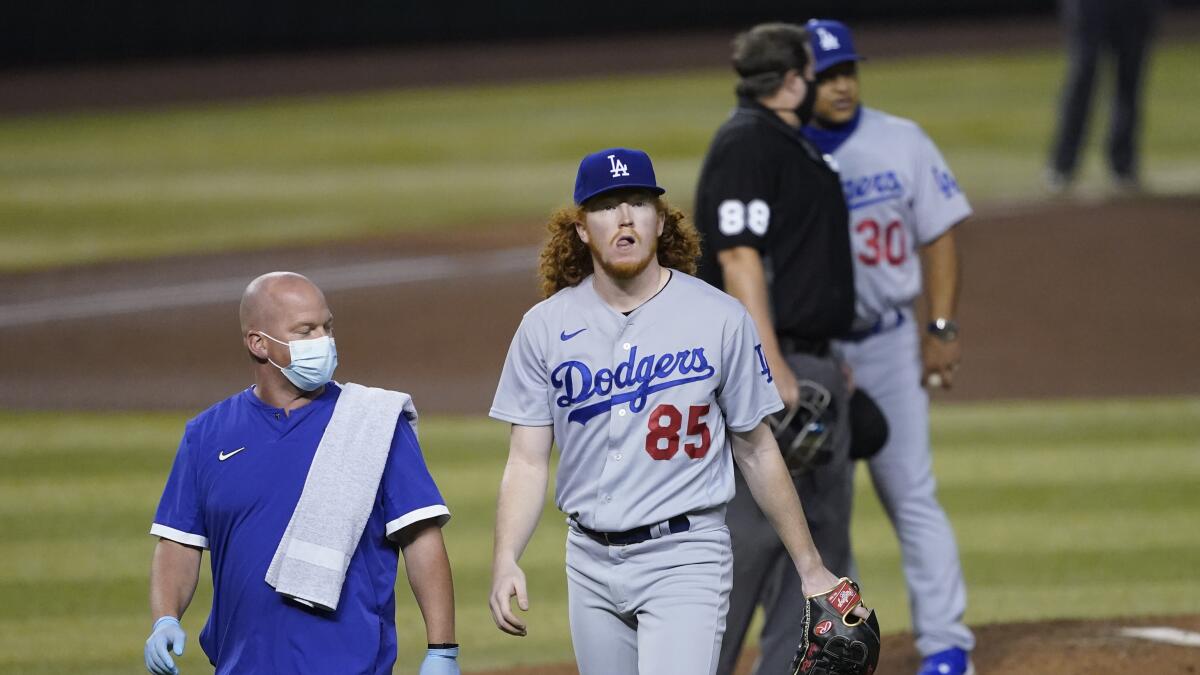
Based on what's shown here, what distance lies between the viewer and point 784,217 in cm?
495

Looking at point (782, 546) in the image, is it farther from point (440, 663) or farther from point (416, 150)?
point (416, 150)

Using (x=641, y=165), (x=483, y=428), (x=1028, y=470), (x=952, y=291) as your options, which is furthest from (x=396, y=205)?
(x=641, y=165)

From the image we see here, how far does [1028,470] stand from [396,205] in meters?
10.2

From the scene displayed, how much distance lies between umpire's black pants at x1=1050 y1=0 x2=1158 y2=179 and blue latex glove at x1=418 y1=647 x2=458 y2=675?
11524 millimetres

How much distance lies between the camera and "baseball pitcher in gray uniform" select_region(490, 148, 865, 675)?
3.74 meters

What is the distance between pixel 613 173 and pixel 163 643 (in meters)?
1.33

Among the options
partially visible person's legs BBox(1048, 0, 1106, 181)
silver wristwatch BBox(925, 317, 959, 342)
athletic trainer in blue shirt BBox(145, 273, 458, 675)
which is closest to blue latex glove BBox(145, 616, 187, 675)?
athletic trainer in blue shirt BBox(145, 273, 458, 675)

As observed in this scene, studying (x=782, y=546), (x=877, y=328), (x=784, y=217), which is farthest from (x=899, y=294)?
(x=782, y=546)

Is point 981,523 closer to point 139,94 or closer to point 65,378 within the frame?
point 65,378

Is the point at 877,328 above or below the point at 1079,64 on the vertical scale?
below

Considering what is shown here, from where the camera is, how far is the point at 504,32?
24734mm

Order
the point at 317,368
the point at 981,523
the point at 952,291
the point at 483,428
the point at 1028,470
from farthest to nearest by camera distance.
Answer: the point at 483,428 → the point at 1028,470 → the point at 981,523 → the point at 952,291 → the point at 317,368

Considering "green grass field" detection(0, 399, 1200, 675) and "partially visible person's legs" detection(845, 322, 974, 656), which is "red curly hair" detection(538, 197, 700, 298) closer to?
"partially visible person's legs" detection(845, 322, 974, 656)

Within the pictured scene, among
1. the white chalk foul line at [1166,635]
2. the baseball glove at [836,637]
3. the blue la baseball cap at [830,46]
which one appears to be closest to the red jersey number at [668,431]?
the baseball glove at [836,637]
